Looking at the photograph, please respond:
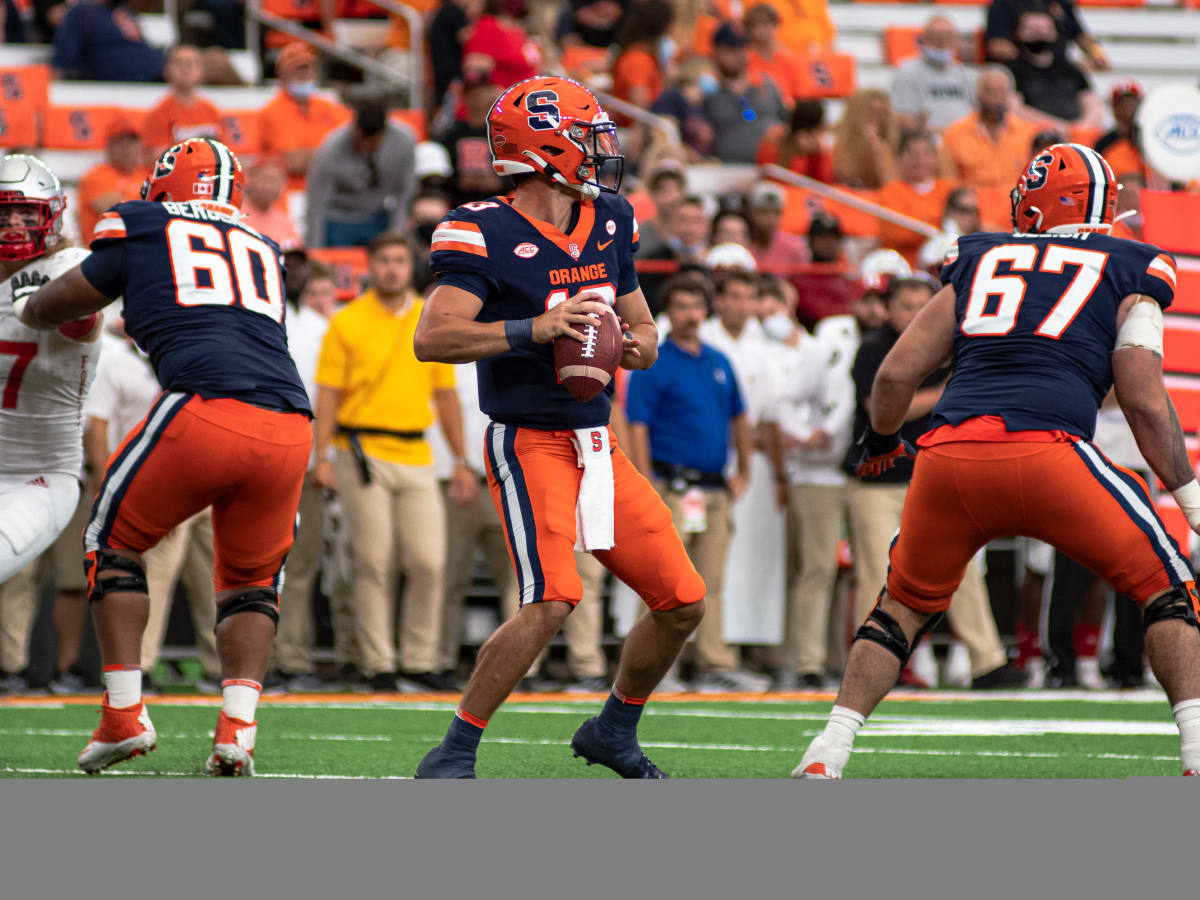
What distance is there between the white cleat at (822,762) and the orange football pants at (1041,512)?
54 centimetres

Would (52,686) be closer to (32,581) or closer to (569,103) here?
(32,581)

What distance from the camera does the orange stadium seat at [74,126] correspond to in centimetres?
1252

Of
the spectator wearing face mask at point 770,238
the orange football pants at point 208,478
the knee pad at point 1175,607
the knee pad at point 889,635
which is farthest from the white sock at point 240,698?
the spectator wearing face mask at point 770,238

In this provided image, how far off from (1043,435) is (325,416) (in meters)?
4.79

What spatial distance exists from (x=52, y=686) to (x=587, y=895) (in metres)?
5.81

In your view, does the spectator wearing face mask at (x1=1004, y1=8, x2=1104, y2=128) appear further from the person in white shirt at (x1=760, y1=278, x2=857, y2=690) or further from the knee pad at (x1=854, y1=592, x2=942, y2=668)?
the knee pad at (x1=854, y1=592, x2=942, y2=668)

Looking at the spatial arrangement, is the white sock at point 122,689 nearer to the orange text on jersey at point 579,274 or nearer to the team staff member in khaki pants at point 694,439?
the orange text on jersey at point 579,274

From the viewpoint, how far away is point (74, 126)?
41.1ft

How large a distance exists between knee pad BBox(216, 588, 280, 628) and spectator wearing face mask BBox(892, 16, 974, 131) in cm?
1065

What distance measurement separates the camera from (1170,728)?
6.86m

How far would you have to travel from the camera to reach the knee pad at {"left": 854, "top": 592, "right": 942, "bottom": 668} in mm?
4910

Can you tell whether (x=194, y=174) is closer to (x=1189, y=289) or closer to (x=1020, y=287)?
(x=1020, y=287)

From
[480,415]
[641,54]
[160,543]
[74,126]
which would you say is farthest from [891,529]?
[74,126]

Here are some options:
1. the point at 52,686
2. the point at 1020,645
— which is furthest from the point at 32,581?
the point at 1020,645
